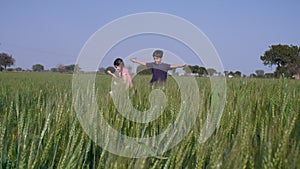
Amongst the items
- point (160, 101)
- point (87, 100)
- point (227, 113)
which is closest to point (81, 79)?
point (160, 101)

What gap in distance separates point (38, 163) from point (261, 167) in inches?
22.4

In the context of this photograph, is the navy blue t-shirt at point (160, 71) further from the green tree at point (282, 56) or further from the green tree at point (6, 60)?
the green tree at point (6, 60)

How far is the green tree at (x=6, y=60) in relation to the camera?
2652 inches

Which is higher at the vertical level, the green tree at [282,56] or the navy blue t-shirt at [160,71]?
the green tree at [282,56]

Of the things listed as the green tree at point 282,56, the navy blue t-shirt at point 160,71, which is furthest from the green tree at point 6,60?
the navy blue t-shirt at point 160,71

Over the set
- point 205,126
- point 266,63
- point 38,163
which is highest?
point 266,63

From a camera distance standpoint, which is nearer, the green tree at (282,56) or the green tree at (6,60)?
the green tree at (282,56)

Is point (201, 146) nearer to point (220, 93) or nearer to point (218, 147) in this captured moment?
point (218, 147)

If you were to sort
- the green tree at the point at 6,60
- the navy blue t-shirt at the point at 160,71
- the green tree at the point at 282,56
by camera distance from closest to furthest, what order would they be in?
the navy blue t-shirt at the point at 160,71
the green tree at the point at 282,56
the green tree at the point at 6,60

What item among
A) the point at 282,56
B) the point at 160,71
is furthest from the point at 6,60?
the point at 160,71

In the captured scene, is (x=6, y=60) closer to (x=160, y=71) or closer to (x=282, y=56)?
(x=282, y=56)

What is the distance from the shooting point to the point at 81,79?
6.99 ft

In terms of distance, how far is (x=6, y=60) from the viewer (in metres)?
69.8

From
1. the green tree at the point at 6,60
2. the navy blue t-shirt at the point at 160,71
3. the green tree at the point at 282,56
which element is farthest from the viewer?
the green tree at the point at 6,60
